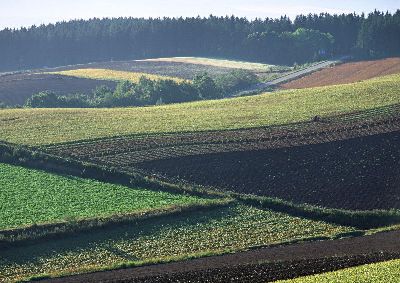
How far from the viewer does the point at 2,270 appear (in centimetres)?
4762

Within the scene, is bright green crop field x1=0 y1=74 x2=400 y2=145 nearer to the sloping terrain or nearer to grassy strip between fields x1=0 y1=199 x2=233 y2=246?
grassy strip between fields x1=0 y1=199 x2=233 y2=246

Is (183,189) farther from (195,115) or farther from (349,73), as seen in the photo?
(349,73)

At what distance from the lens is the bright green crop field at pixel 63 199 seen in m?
57.0

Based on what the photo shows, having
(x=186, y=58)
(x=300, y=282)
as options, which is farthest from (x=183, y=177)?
(x=186, y=58)

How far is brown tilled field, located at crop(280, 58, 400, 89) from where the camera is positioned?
129125 mm

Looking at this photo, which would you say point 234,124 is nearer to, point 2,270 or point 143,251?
point 143,251

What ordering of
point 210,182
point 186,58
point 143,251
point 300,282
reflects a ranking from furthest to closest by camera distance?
point 186,58
point 210,182
point 143,251
point 300,282

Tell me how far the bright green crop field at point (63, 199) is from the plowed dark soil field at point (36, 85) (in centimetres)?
6519

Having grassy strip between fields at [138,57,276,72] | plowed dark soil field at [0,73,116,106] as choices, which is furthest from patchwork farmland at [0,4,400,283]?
grassy strip between fields at [138,57,276,72]

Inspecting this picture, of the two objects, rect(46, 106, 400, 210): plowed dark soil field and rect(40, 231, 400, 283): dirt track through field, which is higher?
rect(46, 106, 400, 210): plowed dark soil field

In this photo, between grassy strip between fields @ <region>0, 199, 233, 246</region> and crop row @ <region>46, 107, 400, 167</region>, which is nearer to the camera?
grassy strip between fields @ <region>0, 199, 233, 246</region>

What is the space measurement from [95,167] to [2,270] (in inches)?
899

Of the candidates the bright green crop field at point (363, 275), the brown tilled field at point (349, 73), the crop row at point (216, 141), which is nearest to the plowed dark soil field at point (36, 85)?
the brown tilled field at point (349, 73)

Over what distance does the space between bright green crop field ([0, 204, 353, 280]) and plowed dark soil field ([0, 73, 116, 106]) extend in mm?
78120
